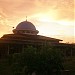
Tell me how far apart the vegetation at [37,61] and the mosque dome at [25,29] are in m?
24.2

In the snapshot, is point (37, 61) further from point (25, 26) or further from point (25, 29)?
point (25, 26)

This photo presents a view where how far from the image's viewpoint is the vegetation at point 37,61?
26.4 meters

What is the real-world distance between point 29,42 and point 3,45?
4.22 metres

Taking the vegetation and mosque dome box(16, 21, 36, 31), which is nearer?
the vegetation

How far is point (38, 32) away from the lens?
180 feet

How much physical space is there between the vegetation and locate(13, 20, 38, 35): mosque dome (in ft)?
79.4

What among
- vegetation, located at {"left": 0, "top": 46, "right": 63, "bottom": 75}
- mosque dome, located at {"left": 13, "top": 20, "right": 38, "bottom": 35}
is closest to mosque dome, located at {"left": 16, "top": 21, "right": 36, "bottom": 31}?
mosque dome, located at {"left": 13, "top": 20, "right": 38, "bottom": 35}

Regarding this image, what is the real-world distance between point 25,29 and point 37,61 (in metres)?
26.0

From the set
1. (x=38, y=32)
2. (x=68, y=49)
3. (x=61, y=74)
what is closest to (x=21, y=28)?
(x=38, y=32)

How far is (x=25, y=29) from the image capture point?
5203 cm

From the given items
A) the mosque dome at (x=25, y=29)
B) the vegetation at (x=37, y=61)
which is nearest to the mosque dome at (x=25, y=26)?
the mosque dome at (x=25, y=29)

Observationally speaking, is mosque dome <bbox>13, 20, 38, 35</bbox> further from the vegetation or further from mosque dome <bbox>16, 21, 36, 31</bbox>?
the vegetation

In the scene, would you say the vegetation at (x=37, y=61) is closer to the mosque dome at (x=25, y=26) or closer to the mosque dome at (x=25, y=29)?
the mosque dome at (x=25, y=29)

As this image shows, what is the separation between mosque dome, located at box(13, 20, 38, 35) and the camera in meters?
51.9
